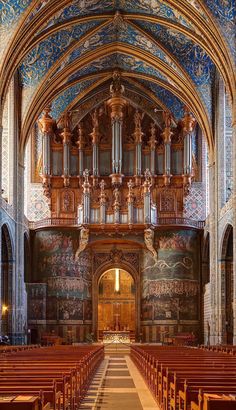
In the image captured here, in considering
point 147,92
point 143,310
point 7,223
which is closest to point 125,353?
point 143,310

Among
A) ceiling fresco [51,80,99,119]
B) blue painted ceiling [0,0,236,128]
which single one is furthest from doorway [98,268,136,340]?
blue painted ceiling [0,0,236,128]

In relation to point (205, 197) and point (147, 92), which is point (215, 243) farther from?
point (147, 92)

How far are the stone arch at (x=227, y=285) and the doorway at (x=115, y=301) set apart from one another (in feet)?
38.8

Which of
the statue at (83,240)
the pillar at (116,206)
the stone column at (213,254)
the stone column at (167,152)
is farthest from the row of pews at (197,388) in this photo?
the stone column at (167,152)

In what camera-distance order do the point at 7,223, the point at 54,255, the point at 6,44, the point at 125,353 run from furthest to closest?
the point at 54,255 < the point at 125,353 < the point at 7,223 < the point at 6,44

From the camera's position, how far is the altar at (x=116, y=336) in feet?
141

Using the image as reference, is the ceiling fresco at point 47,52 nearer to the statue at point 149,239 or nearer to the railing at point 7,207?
the railing at point 7,207

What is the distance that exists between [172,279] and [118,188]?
20.5ft

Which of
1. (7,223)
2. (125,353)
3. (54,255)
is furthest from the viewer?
(54,255)

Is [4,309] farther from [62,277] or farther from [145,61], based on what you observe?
[145,61]

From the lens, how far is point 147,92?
1716 inches

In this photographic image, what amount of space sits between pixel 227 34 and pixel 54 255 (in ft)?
59.7

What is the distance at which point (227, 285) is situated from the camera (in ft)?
117

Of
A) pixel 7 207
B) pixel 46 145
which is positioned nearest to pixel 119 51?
pixel 46 145
